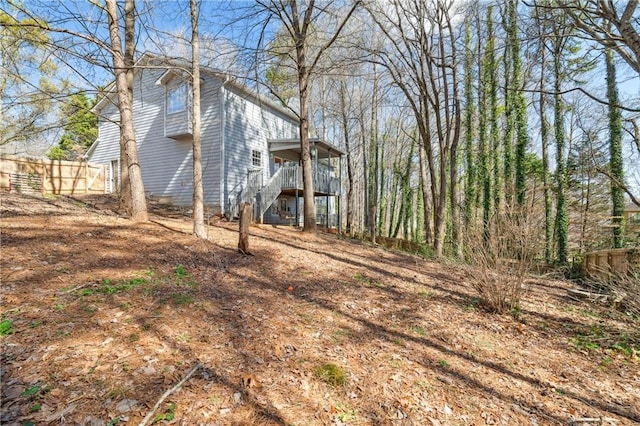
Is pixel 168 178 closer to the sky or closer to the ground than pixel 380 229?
closer to the sky

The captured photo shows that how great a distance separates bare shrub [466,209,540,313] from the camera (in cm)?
515

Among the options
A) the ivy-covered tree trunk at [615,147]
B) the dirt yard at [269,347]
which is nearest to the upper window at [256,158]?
the dirt yard at [269,347]

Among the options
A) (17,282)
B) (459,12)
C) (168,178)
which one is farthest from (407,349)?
(168,178)

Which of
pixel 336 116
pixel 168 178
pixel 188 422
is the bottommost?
pixel 188 422

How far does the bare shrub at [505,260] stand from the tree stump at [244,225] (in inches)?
186

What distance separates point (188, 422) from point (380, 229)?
23128 mm

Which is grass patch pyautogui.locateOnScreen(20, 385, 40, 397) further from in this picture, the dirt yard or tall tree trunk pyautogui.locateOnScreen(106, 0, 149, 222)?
tall tree trunk pyautogui.locateOnScreen(106, 0, 149, 222)

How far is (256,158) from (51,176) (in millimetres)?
10084

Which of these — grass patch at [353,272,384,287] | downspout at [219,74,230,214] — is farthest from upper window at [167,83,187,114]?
grass patch at [353,272,384,287]

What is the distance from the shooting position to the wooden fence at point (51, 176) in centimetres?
1373

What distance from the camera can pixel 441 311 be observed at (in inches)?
205

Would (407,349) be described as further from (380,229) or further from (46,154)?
(46,154)

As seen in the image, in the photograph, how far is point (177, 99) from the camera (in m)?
14.5

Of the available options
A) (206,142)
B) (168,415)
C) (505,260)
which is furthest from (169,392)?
(206,142)
